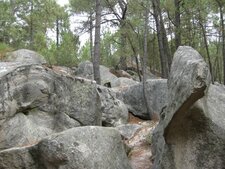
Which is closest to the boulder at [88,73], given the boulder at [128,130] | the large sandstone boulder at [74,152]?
the boulder at [128,130]

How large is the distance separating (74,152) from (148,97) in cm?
985

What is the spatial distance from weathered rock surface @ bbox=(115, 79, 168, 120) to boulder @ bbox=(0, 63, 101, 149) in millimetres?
5368

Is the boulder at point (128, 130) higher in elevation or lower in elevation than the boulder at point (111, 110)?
lower

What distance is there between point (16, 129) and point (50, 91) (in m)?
1.57

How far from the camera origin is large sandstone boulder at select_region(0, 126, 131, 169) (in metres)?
7.71

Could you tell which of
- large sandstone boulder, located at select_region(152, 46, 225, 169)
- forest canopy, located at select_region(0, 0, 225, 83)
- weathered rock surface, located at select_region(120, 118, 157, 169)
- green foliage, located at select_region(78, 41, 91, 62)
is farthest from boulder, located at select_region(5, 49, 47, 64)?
large sandstone boulder, located at select_region(152, 46, 225, 169)

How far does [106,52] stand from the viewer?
35.4 meters

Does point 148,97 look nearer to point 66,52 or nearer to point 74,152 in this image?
point 66,52

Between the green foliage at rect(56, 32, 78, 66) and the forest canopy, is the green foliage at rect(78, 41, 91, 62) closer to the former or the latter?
the forest canopy

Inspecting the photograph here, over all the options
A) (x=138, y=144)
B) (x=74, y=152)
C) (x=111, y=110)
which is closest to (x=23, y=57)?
(x=111, y=110)

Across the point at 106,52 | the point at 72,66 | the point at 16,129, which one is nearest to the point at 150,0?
the point at 72,66

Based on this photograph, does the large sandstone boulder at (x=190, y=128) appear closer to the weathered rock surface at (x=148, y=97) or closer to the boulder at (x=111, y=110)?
the boulder at (x=111, y=110)

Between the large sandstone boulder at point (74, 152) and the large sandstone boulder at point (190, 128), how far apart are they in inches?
42.6

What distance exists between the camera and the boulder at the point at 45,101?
11.2m
